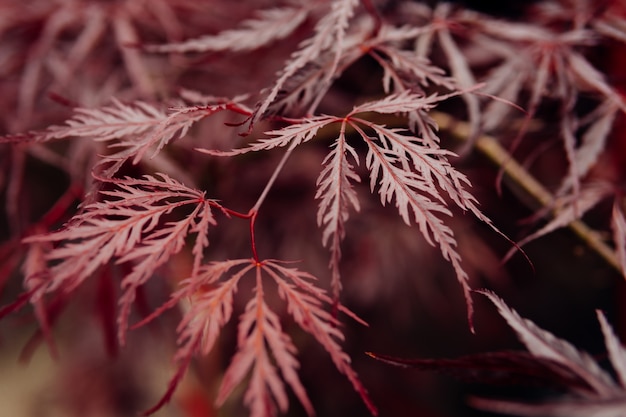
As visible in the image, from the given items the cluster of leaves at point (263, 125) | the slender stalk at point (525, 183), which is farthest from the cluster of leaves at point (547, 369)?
the slender stalk at point (525, 183)

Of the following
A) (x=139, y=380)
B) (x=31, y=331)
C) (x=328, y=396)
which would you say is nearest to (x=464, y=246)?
(x=328, y=396)

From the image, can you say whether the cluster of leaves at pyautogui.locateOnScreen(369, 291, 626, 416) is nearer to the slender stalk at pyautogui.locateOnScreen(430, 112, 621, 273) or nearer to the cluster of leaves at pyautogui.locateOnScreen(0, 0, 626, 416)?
the cluster of leaves at pyautogui.locateOnScreen(0, 0, 626, 416)

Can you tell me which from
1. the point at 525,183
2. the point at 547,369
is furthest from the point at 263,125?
the point at 547,369

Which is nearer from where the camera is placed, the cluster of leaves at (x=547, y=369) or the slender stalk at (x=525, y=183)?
the cluster of leaves at (x=547, y=369)

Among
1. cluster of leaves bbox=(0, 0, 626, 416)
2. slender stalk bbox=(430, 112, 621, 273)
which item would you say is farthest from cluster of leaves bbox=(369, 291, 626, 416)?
slender stalk bbox=(430, 112, 621, 273)

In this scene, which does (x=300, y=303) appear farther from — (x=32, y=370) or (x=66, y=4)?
(x=32, y=370)

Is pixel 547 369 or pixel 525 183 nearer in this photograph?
pixel 547 369

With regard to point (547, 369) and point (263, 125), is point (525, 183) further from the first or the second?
point (263, 125)

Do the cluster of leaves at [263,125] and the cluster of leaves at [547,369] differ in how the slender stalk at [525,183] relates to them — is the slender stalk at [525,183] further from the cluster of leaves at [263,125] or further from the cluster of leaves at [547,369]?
the cluster of leaves at [547,369]

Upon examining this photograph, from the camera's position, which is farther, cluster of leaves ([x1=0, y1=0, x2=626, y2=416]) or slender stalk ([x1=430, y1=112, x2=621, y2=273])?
slender stalk ([x1=430, y1=112, x2=621, y2=273])
